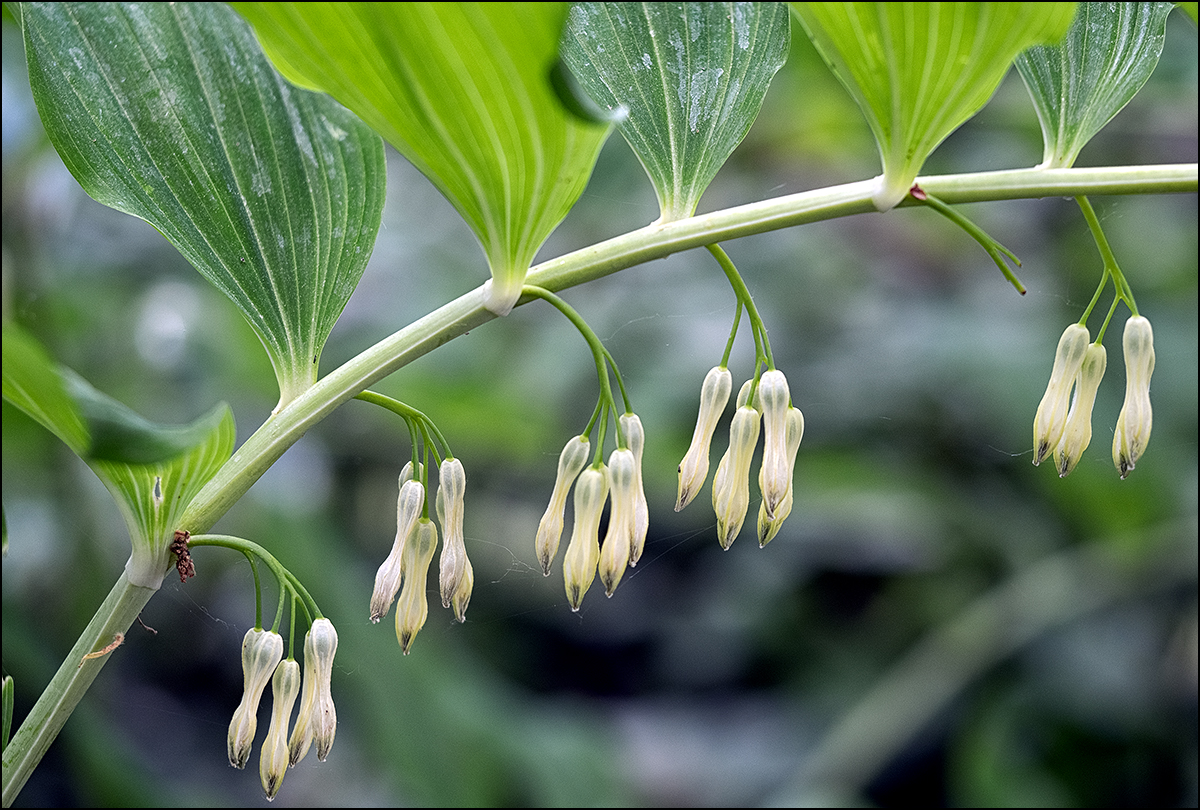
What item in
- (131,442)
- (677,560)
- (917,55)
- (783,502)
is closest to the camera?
(131,442)

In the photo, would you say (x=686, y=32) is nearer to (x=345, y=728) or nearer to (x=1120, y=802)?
(x=345, y=728)

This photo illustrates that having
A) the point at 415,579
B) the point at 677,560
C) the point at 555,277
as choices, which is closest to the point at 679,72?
the point at 555,277

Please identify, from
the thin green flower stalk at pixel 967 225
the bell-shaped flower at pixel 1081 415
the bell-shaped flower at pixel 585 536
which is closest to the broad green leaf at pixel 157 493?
the bell-shaped flower at pixel 585 536

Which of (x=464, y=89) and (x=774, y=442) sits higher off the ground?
(x=464, y=89)

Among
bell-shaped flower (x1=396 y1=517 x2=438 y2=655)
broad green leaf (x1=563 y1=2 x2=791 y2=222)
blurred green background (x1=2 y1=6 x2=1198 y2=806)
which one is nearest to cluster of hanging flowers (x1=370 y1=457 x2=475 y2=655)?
bell-shaped flower (x1=396 y1=517 x2=438 y2=655)

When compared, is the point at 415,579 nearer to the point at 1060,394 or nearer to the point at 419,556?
the point at 419,556

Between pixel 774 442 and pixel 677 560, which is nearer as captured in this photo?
pixel 774 442

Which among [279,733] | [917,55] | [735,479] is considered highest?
[917,55]

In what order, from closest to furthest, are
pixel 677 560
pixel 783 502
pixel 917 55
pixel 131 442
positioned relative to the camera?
1. pixel 131 442
2. pixel 917 55
3. pixel 783 502
4. pixel 677 560

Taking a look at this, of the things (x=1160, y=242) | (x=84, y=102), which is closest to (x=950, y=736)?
(x=1160, y=242)
